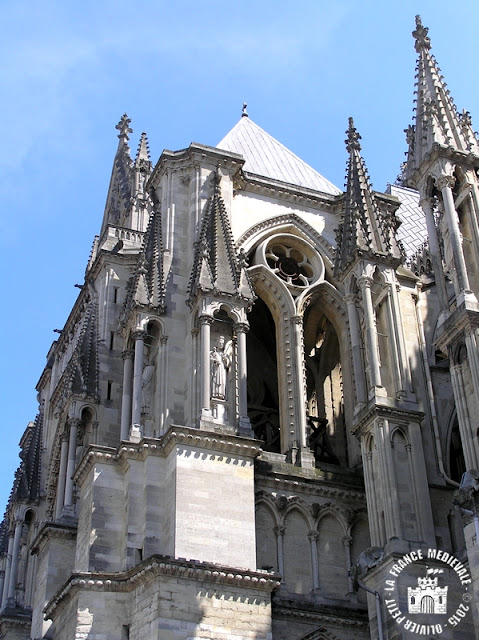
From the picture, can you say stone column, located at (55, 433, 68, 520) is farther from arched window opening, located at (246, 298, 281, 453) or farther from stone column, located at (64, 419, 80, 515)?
arched window opening, located at (246, 298, 281, 453)

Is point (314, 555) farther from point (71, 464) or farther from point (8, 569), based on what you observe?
point (8, 569)

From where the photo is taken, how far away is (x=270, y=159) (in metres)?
31.1

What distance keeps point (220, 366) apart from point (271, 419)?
6.59 metres

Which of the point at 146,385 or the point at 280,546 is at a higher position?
the point at 146,385

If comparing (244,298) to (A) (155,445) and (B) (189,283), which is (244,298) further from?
(A) (155,445)

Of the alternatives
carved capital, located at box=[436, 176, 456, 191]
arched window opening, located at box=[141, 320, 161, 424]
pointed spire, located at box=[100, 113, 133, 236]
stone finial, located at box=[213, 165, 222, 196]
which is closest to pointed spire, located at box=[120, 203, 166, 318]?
arched window opening, located at box=[141, 320, 161, 424]

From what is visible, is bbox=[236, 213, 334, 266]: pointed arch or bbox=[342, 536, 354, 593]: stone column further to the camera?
bbox=[236, 213, 334, 266]: pointed arch

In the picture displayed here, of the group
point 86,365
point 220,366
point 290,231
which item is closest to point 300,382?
point 220,366

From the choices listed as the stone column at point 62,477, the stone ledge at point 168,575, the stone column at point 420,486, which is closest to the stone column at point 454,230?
the stone column at point 420,486

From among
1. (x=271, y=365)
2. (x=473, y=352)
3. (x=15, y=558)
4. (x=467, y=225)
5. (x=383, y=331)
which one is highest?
(x=271, y=365)

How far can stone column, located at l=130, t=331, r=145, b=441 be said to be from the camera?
70.8 feet

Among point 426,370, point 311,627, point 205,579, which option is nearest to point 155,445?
A: point 205,579

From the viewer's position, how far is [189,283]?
23.7 m

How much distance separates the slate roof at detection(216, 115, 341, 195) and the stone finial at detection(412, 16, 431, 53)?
549 centimetres
